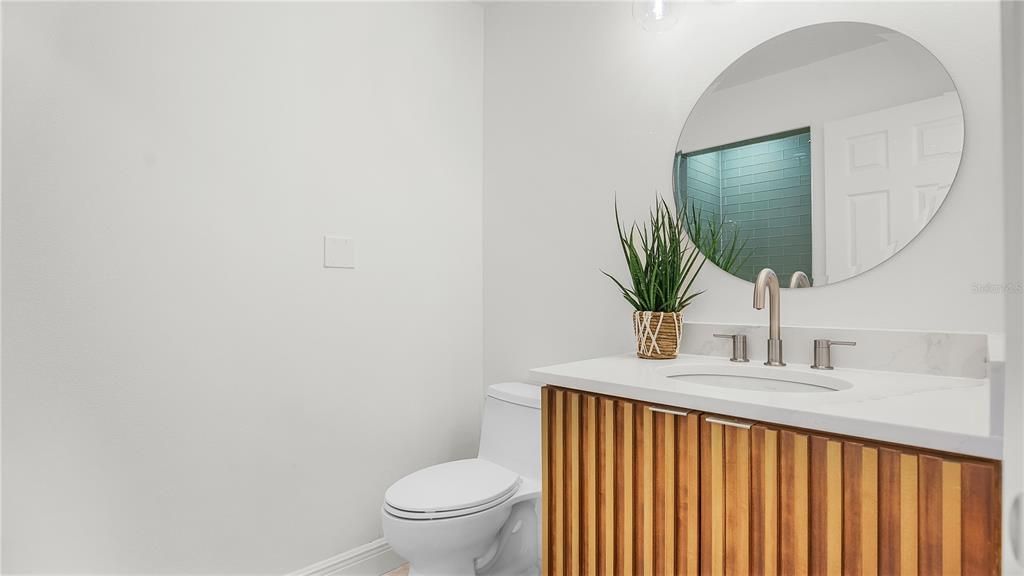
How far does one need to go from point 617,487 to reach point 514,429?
68cm

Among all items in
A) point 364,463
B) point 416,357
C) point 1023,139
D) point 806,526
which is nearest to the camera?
point 1023,139

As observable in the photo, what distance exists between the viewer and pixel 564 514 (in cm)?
129

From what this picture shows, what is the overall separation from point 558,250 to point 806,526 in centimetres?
126

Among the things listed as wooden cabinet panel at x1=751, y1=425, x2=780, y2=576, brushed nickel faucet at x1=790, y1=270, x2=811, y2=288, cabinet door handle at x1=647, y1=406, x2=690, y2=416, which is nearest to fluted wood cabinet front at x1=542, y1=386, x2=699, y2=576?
cabinet door handle at x1=647, y1=406, x2=690, y2=416

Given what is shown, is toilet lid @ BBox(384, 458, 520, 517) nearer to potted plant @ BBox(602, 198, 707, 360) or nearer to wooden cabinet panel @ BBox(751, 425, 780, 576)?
potted plant @ BBox(602, 198, 707, 360)

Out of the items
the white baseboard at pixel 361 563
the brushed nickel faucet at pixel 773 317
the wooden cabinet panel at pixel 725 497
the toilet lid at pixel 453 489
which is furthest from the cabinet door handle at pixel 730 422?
the white baseboard at pixel 361 563

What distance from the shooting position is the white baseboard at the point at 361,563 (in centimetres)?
172

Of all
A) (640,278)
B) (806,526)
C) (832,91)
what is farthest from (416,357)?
(832,91)

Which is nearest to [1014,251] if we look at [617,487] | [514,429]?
[617,487]

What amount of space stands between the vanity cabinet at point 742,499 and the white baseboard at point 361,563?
2.64 ft

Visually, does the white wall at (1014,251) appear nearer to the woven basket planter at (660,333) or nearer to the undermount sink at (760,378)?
the undermount sink at (760,378)

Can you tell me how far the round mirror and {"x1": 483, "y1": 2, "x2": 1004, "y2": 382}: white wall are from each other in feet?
0.12

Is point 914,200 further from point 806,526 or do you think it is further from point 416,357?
point 416,357

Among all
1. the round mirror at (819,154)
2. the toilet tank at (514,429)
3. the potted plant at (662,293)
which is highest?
Answer: the round mirror at (819,154)
